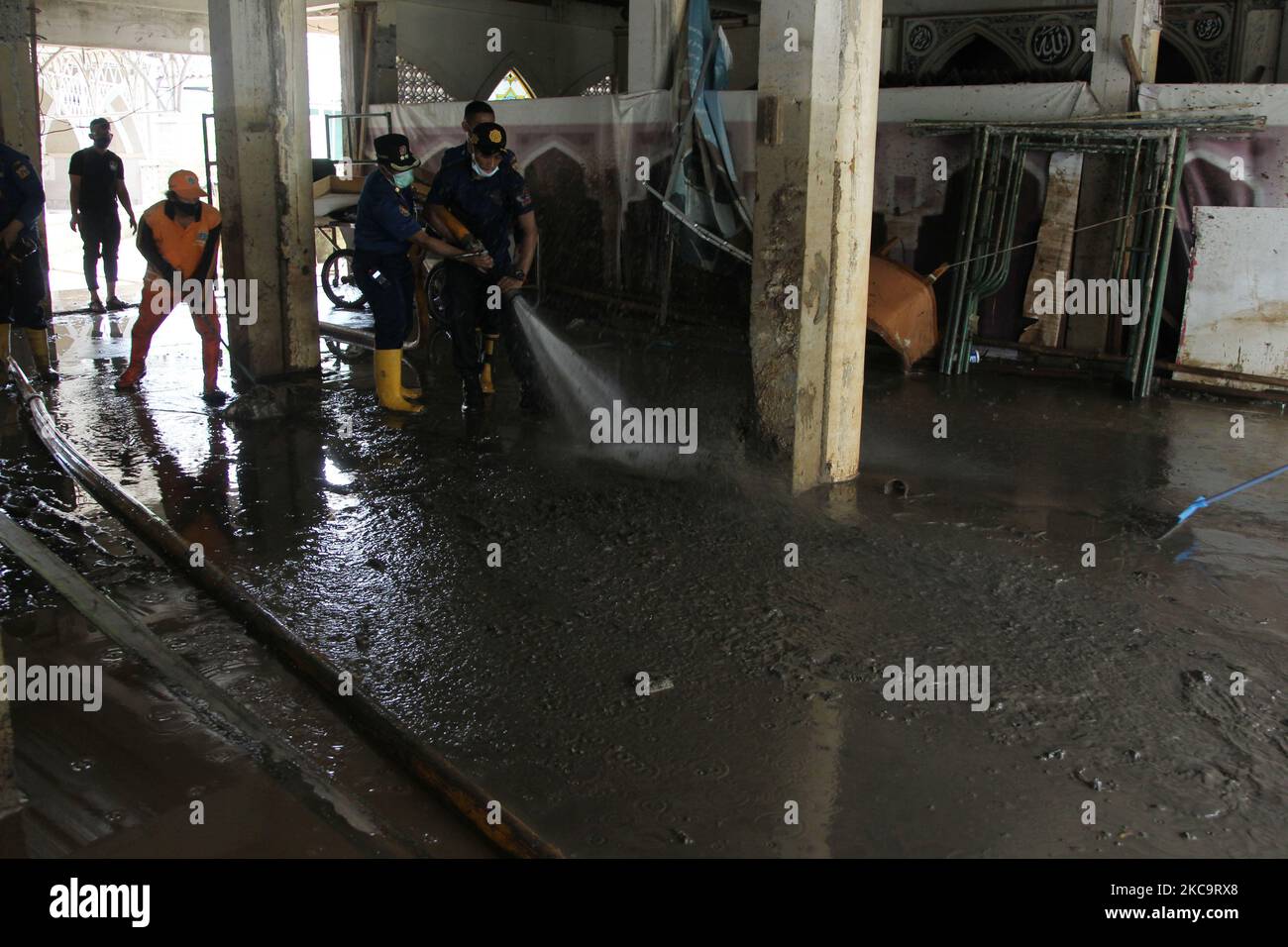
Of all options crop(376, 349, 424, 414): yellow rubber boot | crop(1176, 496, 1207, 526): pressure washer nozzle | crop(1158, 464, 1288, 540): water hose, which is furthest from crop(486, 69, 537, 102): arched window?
crop(1176, 496, 1207, 526): pressure washer nozzle

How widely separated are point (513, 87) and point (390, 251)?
12.3 meters

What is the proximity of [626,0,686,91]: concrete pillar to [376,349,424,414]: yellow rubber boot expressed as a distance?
4581 millimetres

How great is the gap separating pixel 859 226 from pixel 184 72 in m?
18.8

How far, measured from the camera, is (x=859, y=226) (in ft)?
20.4

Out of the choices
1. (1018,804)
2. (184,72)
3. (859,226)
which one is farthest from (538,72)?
(1018,804)

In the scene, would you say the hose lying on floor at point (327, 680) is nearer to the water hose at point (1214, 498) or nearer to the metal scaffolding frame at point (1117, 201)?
the water hose at point (1214, 498)

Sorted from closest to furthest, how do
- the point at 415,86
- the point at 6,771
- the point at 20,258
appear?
the point at 6,771 < the point at 20,258 < the point at 415,86

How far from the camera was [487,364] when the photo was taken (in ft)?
27.4

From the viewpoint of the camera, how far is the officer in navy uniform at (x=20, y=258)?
324 inches

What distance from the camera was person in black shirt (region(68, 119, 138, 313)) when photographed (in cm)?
1182

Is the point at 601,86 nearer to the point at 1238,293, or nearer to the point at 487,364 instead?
the point at 487,364

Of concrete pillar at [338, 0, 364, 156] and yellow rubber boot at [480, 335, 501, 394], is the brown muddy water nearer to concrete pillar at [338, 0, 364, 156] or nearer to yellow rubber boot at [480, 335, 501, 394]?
yellow rubber boot at [480, 335, 501, 394]

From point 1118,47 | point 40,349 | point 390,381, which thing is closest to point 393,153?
point 390,381

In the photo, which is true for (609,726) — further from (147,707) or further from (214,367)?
(214,367)
